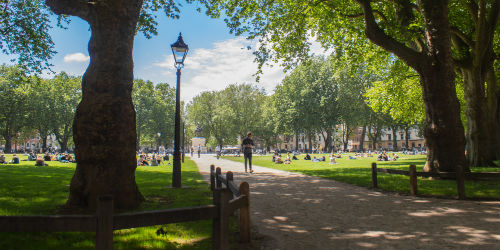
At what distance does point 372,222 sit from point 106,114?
5613 mm

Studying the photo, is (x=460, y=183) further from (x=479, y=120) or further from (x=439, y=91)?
(x=479, y=120)

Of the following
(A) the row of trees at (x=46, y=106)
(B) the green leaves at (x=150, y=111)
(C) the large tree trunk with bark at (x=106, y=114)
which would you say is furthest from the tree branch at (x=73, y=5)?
(B) the green leaves at (x=150, y=111)

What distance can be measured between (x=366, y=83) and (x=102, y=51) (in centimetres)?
5751

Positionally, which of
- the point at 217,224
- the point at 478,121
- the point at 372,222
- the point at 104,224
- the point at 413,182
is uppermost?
the point at 478,121

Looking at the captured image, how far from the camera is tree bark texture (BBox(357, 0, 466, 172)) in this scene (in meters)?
10.8

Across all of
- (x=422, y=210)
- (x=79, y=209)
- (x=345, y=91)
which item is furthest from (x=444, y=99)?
(x=345, y=91)

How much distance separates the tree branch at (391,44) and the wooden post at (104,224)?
39.6 feet

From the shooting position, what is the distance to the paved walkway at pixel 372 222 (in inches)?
175

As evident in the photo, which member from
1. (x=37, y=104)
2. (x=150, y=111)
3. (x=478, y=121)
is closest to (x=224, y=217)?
(x=478, y=121)

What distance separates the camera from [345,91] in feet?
176

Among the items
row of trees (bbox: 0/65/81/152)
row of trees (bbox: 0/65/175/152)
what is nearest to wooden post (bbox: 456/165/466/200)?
row of trees (bbox: 0/65/175/152)

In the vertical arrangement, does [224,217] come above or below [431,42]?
below

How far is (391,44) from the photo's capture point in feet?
39.2

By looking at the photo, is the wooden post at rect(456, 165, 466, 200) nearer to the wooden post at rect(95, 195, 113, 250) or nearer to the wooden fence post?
the wooden fence post
